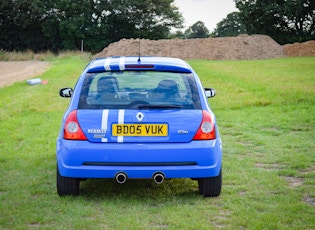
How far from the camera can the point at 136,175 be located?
5.95m

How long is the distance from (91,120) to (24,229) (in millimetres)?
1364

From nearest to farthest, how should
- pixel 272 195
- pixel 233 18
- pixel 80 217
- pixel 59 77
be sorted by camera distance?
pixel 80 217 < pixel 272 195 < pixel 59 77 < pixel 233 18

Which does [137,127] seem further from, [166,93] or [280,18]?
[280,18]

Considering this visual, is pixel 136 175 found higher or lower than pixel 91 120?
lower

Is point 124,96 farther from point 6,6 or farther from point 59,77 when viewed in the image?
point 6,6

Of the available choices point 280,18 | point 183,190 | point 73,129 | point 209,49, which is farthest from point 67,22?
point 73,129

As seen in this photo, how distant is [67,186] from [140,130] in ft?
3.44

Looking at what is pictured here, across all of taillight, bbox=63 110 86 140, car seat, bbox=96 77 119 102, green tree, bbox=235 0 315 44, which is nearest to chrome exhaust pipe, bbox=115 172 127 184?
taillight, bbox=63 110 86 140

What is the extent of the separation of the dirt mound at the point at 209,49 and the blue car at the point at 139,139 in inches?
1851

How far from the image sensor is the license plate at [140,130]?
5.99 m

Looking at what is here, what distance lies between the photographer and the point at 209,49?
184 feet

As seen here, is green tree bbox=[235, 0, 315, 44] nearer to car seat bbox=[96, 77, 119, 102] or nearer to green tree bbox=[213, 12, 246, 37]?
green tree bbox=[213, 12, 246, 37]

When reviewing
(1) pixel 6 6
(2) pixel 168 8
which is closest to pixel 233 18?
(2) pixel 168 8

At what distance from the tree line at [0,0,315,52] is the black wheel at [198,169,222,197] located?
62.1 meters
